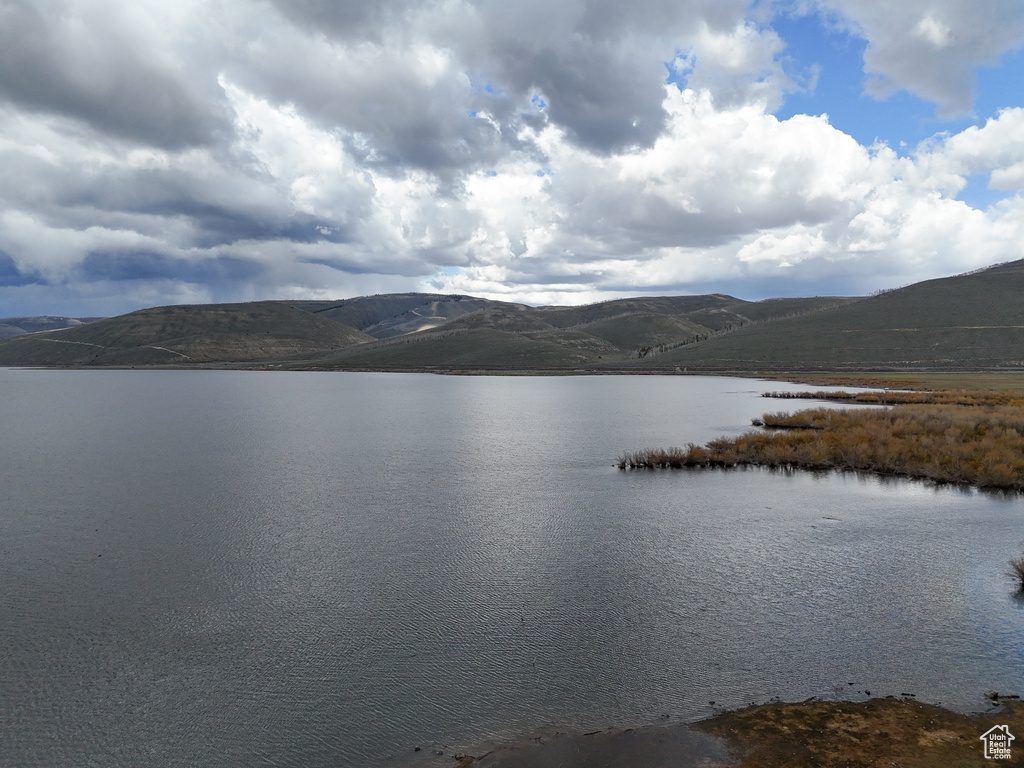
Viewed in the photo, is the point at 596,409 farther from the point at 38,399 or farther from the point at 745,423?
the point at 38,399

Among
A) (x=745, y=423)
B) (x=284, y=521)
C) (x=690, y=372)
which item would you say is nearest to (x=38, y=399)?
(x=284, y=521)

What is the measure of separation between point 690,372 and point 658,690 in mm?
118039

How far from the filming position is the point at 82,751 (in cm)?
854

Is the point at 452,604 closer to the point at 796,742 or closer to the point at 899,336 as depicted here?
the point at 796,742

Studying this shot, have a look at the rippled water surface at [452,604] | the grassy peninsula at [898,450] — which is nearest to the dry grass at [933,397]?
the grassy peninsula at [898,450]

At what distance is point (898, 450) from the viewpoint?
28.1 metres

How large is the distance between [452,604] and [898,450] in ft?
76.8

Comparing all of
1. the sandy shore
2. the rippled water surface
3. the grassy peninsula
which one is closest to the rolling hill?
the grassy peninsula

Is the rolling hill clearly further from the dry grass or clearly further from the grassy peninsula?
the grassy peninsula

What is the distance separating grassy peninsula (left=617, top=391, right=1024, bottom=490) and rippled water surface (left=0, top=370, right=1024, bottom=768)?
1745 mm

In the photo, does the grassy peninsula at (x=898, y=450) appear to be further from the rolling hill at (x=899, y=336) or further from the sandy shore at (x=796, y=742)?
the rolling hill at (x=899, y=336)

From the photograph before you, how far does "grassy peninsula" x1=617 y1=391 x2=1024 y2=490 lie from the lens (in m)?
25.3

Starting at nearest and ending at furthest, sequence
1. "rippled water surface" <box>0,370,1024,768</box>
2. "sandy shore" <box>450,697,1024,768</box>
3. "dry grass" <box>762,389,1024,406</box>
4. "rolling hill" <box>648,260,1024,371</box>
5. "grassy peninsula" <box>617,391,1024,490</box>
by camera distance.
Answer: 1. "sandy shore" <box>450,697,1024,768</box>
2. "rippled water surface" <box>0,370,1024,768</box>
3. "grassy peninsula" <box>617,391,1024,490</box>
4. "dry grass" <box>762,389,1024,406</box>
5. "rolling hill" <box>648,260,1024,371</box>

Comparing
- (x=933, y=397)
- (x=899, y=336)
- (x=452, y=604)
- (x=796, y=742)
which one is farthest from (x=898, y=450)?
(x=899, y=336)
